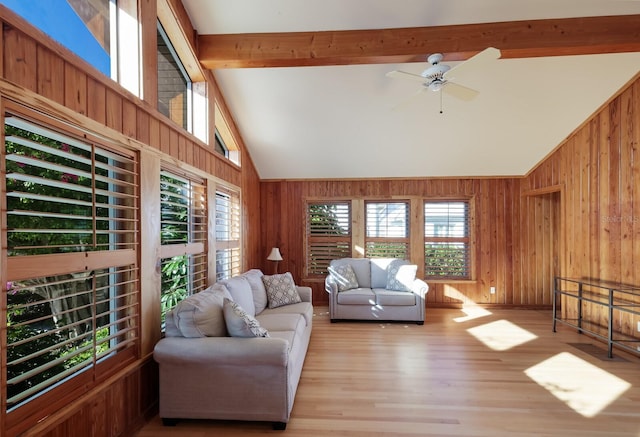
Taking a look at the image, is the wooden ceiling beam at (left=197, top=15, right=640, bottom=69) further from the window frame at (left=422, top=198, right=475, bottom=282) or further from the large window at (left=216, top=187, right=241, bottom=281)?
the window frame at (left=422, top=198, right=475, bottom=282)

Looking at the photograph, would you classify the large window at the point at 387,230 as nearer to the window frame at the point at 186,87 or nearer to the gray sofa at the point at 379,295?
the gray sofa at the point at 379,295

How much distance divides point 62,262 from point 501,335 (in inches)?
187

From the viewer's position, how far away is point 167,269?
9.19 ft

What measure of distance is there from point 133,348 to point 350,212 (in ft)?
13.8

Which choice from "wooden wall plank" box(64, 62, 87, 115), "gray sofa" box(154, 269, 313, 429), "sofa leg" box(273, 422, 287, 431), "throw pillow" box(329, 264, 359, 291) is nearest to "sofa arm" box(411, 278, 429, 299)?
"throw pillow" box(329, 264, 359, 291)

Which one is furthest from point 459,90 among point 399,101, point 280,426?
point 280,426

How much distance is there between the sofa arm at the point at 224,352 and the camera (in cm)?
216

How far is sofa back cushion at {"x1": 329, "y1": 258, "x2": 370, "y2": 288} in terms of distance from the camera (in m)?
5.16

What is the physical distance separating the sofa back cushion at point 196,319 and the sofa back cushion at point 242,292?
594 millimetres

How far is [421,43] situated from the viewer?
311 cm

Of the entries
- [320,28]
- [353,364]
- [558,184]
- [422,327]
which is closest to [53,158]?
[320,28]

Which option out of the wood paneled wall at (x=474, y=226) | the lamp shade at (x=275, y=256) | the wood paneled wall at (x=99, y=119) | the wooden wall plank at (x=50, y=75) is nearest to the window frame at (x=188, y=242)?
the wood paneled wall at (x=99, y=119)

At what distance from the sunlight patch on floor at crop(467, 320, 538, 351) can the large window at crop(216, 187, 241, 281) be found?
136 inches

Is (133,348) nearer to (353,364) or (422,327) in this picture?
(353,364)
